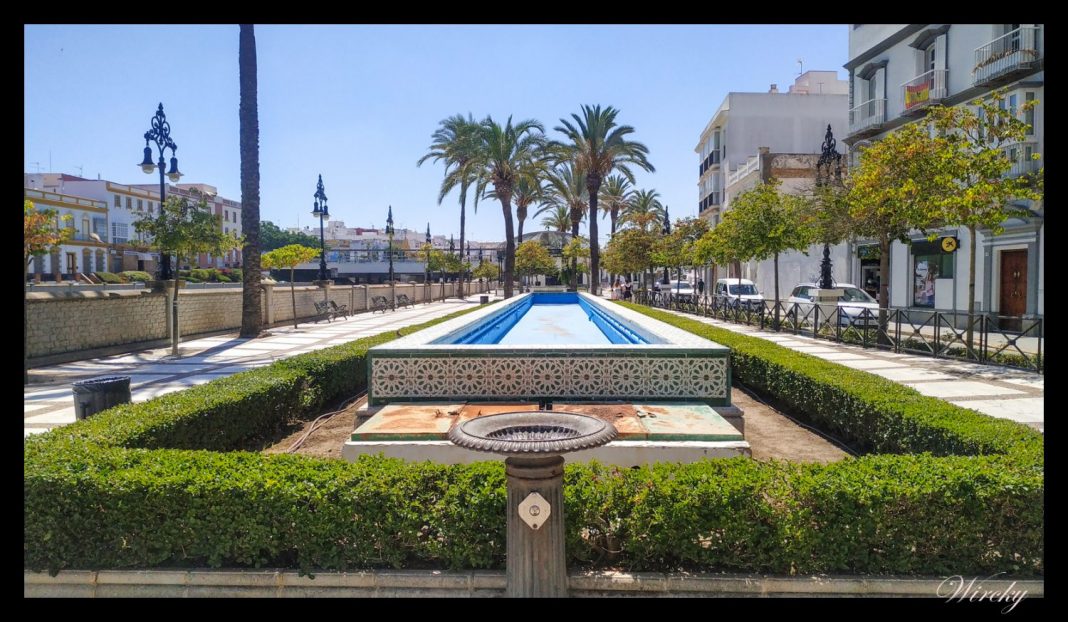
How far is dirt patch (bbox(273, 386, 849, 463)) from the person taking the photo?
6.02m

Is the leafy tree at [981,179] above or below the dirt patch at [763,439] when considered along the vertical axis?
above

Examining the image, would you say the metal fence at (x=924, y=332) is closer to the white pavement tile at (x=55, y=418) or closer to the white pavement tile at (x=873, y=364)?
the white pavement tile at (x=873, y=364)

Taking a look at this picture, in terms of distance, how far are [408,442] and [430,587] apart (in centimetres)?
188

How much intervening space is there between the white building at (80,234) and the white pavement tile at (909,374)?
60852 millimetres

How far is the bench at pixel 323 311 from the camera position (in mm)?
23938

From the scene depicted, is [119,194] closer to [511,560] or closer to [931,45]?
[931,45]

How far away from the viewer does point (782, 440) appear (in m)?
6.56

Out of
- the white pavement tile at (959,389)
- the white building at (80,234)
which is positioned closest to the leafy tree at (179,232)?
the white pavement tile at (959,389)

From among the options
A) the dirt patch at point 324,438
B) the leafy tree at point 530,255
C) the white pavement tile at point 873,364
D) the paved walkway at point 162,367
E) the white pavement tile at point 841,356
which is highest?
the leafy tree at point 530,255

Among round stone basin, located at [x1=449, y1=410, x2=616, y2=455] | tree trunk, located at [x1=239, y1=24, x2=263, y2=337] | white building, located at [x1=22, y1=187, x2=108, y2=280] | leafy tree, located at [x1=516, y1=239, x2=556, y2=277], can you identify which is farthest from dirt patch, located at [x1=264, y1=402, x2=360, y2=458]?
white building, located at [x1=22, y1=187, x2=108, y2=280]

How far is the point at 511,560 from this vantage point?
9.82ft

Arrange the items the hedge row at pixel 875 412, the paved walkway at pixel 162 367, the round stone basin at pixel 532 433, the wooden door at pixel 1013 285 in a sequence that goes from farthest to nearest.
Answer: the wooden door at pixel 1013 285, the paved walkway at pixel 162 367, the hedge row at pixel 875 412, the round stone basin at pixel 532 433

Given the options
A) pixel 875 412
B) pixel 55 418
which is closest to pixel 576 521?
pixel 875 412

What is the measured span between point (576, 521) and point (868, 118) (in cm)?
2706
